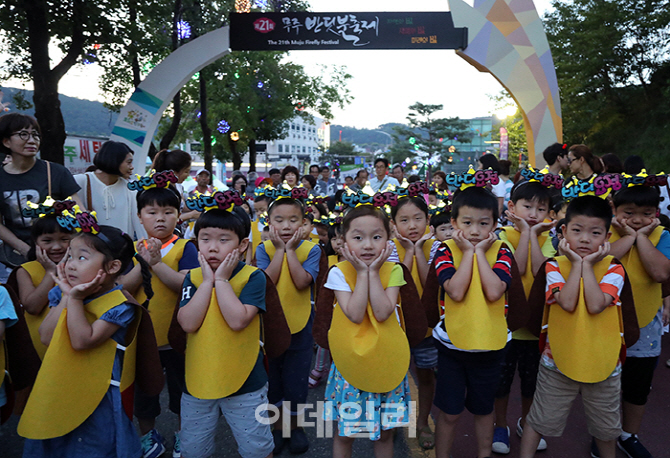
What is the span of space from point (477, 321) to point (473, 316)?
0.03m

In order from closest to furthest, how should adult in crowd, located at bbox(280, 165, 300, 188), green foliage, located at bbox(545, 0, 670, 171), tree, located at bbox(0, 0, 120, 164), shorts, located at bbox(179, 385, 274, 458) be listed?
shorts, located at bbox(179, 385, 274, 458), adult in crowd, located at bbox(280, 165, 300, 188), tree, located at bbox(0, 0, 120, 164), green foliage, located at bbox(545, 0, 670, 171)

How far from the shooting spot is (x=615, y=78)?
782 inches

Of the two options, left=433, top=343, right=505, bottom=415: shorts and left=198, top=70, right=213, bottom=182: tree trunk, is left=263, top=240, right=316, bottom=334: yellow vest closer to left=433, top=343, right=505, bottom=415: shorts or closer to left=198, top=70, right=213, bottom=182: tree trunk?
left=433, top=343, right=505, bottom=415: shorts

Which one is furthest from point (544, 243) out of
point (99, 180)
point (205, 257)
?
point (99, 180)

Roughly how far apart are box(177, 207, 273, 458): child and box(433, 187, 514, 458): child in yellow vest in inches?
41.8

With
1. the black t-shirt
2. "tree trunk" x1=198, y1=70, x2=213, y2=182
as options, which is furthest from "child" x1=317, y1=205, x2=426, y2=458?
"tree trunk" x1=198, y1=70, x2=213, y2=182

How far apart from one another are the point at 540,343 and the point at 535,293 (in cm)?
31

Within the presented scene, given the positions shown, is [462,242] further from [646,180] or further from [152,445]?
[152,445]

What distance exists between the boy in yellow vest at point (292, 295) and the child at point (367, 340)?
656mm

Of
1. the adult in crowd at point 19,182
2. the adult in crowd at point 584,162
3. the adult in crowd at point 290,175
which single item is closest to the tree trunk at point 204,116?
the adult in crowd at point 290,175

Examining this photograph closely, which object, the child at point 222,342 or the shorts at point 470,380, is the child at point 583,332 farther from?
the child at point 222,342

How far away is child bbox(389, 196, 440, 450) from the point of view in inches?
124

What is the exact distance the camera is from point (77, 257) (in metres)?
2.18

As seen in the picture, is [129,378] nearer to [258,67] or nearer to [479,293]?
[479,293]
